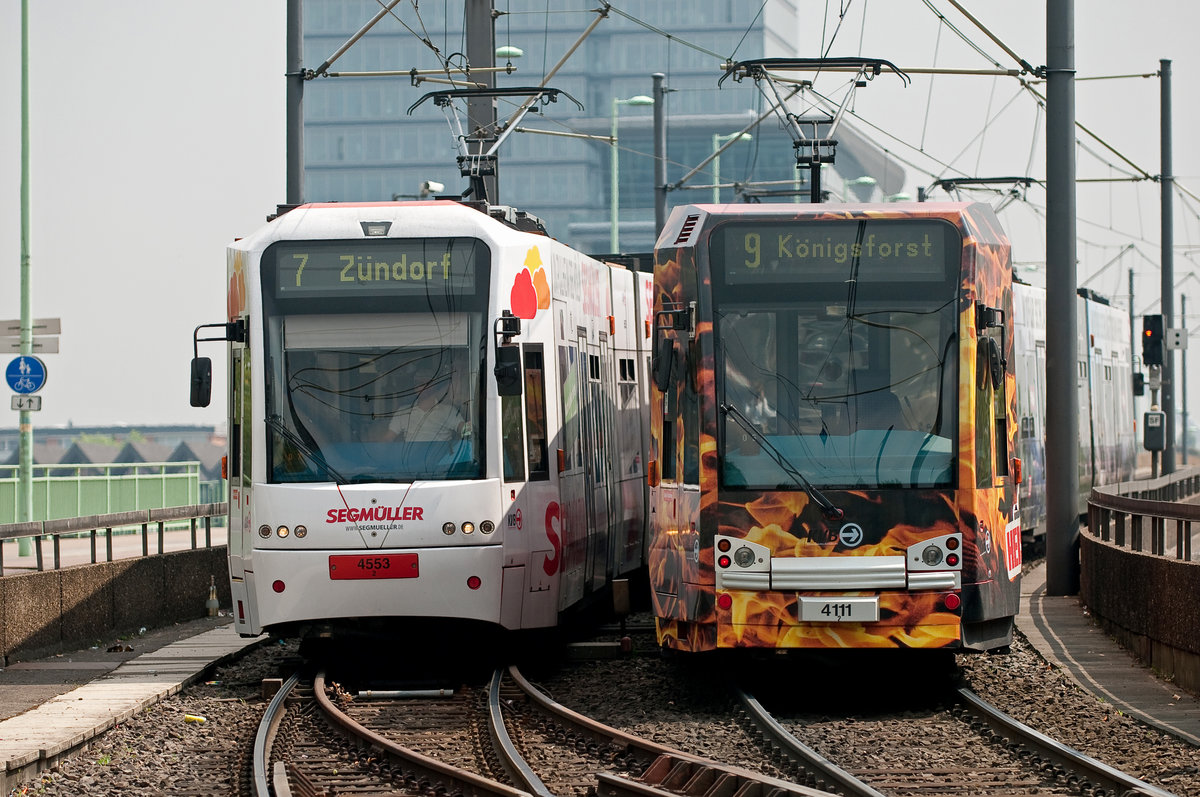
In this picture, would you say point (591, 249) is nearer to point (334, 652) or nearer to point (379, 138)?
point (379, 138)

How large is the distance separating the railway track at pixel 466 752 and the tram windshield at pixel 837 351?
7.08 feet

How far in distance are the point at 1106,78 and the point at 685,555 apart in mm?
16187

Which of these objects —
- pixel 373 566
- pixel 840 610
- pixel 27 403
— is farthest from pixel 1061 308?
pixel 27 403

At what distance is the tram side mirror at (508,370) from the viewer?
1337cm

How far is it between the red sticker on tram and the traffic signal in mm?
19841

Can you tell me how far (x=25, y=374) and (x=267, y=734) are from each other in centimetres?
1865

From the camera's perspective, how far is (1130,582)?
1449 cm

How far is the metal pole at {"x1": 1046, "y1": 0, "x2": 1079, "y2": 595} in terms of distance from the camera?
1870cm

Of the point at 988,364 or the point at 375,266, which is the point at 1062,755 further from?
the point at 375,266

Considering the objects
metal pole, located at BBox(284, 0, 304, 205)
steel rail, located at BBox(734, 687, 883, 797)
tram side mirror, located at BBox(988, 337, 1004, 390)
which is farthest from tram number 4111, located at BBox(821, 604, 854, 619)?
metal pole, located at BBox(284, 0, 304, 205)

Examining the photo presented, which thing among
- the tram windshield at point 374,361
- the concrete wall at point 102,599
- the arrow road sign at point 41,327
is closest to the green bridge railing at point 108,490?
the arrow road sign at point 41,327

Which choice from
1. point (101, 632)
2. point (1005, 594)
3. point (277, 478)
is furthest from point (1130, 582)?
point (101, 632)

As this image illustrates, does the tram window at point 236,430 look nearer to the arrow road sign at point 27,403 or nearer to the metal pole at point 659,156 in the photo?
the arrow road sign at point 27,403

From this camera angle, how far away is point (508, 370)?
13367mm
